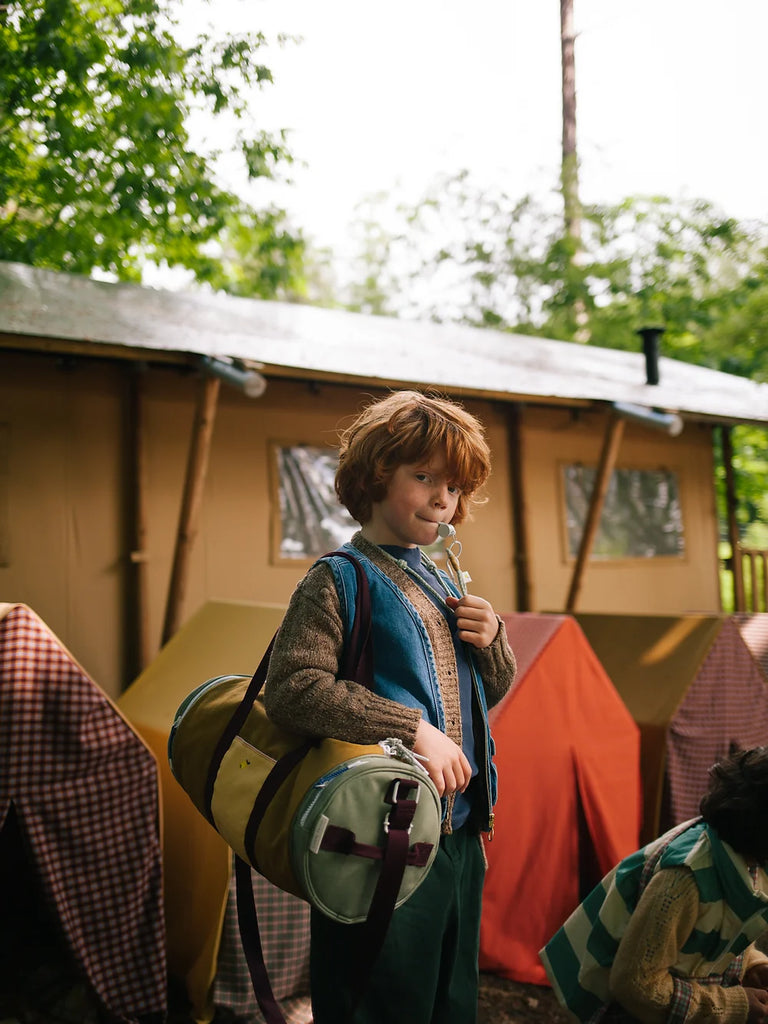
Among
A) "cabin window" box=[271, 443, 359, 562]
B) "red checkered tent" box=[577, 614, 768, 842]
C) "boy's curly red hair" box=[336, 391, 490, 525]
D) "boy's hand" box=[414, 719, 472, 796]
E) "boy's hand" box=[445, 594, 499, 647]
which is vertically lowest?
"red checkered tent" box=[577, 614, 768, 842]

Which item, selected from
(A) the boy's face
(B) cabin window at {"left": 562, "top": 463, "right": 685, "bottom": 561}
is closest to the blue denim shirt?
(A) the boy's face

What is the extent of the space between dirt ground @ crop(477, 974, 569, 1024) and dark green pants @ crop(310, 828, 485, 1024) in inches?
68.2

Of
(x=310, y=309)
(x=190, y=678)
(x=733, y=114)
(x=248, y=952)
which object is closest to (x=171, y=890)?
(x=190, y=678)

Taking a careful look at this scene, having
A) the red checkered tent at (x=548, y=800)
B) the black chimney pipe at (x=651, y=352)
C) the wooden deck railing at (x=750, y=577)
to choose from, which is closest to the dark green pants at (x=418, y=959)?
the red checkered tent at (x=548, y=800)

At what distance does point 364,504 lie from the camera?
2.03m

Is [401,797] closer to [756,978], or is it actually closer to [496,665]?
[496,665]

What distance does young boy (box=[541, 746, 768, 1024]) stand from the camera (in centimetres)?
225

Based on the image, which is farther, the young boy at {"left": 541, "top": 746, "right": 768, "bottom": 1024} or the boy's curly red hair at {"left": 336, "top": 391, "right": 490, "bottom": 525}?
the young boy at {"left": 541, "top": 746, "right": 768, "bottom": 1024}

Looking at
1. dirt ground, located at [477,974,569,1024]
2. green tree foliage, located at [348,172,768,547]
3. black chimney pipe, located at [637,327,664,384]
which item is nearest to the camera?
dirt ground, located at [477,974,569,1024]

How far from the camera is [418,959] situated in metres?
1.84

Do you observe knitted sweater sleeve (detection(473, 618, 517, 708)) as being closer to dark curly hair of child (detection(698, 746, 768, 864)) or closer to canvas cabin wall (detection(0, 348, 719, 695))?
dark curly hair of child (detection(698, 746, 768, 864))

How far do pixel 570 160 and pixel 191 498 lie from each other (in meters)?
18.3

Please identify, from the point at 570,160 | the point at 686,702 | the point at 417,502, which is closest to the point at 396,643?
the point at 417,502

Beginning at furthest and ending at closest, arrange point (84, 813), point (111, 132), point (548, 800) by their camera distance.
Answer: point (111, 132) < point (548, 800) < point (84, 813)
